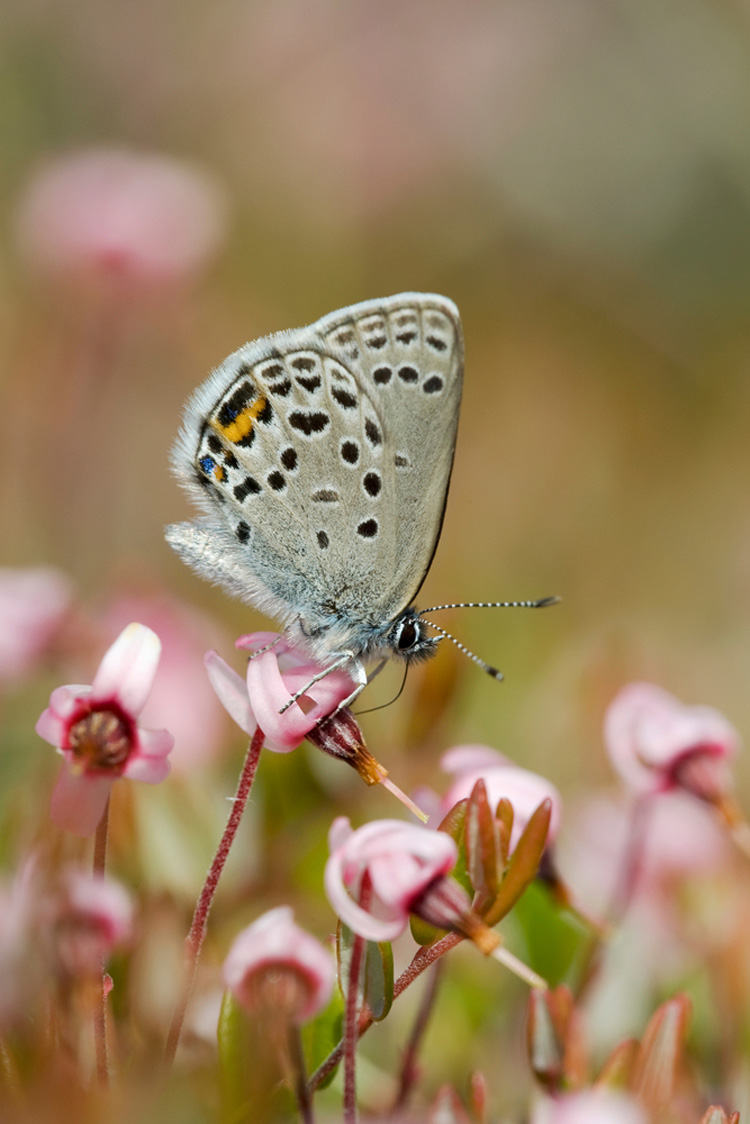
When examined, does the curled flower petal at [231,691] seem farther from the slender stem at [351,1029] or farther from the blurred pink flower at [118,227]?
the blurred pink flower at [118,227]

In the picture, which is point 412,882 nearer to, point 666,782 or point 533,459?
point 666,782

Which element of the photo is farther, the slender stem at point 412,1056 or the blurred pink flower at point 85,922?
the slender stem at point 412,1056

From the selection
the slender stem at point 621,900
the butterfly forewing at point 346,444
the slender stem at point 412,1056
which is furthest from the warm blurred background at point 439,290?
the slender stem at point 412,1056

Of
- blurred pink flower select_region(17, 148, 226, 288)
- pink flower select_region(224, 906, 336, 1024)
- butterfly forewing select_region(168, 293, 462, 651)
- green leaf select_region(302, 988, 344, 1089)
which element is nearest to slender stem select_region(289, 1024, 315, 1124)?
pink flower select_region(224, 906, 336, 1024)

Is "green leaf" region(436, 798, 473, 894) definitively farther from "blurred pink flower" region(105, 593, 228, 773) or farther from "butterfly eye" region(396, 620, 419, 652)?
"blurred pink flower" region(105, 593, 228, 773)

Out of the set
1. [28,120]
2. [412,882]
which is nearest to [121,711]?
[412,882]

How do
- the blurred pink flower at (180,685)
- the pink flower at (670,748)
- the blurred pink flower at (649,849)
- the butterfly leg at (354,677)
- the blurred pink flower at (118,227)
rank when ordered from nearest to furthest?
the butterfly leg at (354,677), the pink flower at (670,748), the blurred pink flower at (649,849), the blurred pink flower at (180,685), the blurred pink flower at (118,227)

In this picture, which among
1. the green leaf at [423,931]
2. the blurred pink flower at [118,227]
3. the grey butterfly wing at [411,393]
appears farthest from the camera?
the blurred pink flower at [118,227]

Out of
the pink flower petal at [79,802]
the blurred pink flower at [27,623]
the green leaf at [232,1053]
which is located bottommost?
the blurred pink flower at [27,623]
